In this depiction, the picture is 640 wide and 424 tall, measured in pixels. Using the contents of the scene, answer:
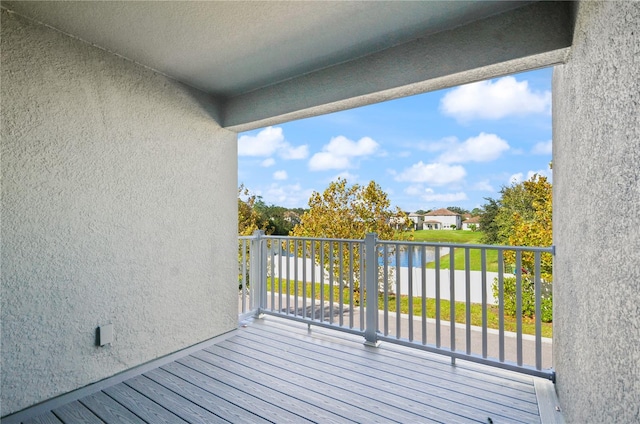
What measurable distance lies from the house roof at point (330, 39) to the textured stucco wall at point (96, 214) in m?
0.27

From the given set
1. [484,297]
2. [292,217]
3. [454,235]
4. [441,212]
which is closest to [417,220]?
A: [441,212]

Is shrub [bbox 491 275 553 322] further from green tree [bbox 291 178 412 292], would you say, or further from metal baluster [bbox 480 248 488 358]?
metal baluster [bbox 480 248 488 358]

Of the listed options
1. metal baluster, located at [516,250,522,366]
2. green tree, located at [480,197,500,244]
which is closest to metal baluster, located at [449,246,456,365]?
metal baluster, located at [516,250,522,366]

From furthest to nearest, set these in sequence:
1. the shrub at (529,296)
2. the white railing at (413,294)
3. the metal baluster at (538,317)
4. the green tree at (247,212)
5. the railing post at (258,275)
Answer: the green tree at (247,212) → the shrub at (529,296) → the railing post at (258,275) → the white railing at (413,294) → the metal baluster at (538,317)

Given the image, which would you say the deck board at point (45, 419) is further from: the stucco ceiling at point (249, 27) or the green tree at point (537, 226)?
the green tree at point (537, 226)

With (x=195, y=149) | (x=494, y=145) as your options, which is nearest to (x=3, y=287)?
(x=195, y=149)

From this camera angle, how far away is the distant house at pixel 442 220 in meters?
7.29

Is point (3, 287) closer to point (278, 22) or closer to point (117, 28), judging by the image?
point (117, 28)

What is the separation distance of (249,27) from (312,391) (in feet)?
8.37

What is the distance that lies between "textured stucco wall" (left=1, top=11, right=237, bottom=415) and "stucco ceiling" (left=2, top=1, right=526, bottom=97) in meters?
0.25

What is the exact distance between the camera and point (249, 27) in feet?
7.29

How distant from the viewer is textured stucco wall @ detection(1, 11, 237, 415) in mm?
2070

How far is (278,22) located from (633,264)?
2201 millimetres

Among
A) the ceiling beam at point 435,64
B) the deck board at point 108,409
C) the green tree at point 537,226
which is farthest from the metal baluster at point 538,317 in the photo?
the green tree at point 537,226
